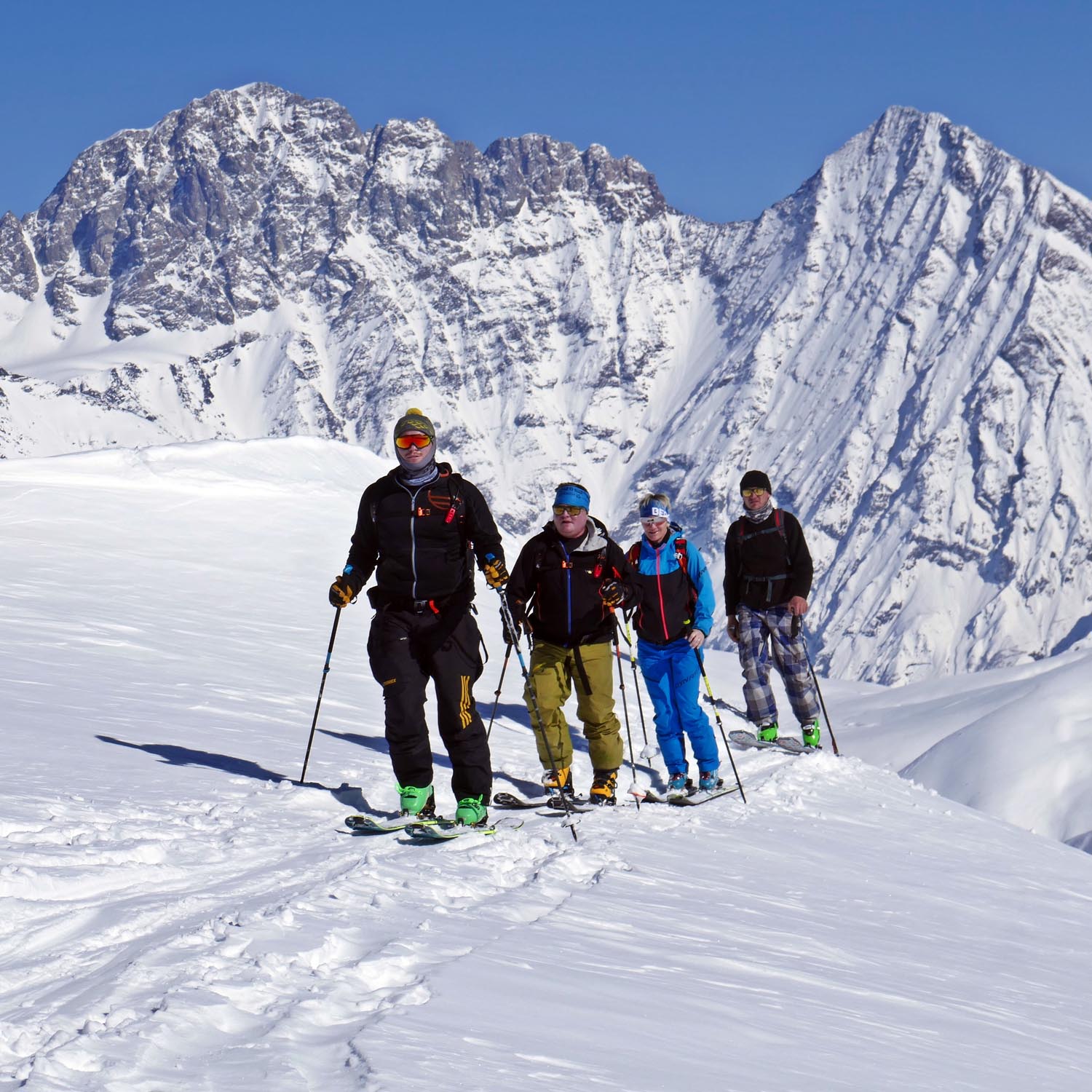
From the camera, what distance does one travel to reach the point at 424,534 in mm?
7000

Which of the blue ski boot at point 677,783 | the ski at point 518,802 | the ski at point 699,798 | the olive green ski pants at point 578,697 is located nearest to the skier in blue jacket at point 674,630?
the blue ski boot at point 677,783

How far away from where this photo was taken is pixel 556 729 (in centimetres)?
848

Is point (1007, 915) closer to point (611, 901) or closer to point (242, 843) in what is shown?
point (611, 901)

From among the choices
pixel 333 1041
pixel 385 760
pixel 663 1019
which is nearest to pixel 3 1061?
pixel 333 1041

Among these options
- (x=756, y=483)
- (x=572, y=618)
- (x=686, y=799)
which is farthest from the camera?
(x=756, y=483)

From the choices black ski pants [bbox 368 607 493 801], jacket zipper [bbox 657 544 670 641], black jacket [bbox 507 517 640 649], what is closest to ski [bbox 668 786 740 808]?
jacket zipper [bbox 657 544 670 641]

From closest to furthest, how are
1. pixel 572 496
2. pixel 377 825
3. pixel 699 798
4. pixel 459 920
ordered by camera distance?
pixel 459 920, pixel 377 825, pixel 572 496, pixel 699 798

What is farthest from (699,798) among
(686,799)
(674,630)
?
(674,630)

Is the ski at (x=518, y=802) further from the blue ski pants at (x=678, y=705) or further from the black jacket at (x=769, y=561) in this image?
the black jacket at (x=769, y=561)

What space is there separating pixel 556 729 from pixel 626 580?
3.62 ft

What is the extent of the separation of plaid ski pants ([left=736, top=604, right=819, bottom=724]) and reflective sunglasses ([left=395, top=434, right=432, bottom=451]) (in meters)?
6.04

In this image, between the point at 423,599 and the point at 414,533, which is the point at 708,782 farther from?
the point at 414,533

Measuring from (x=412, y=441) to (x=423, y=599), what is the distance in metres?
0.88

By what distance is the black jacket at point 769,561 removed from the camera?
1194cm
